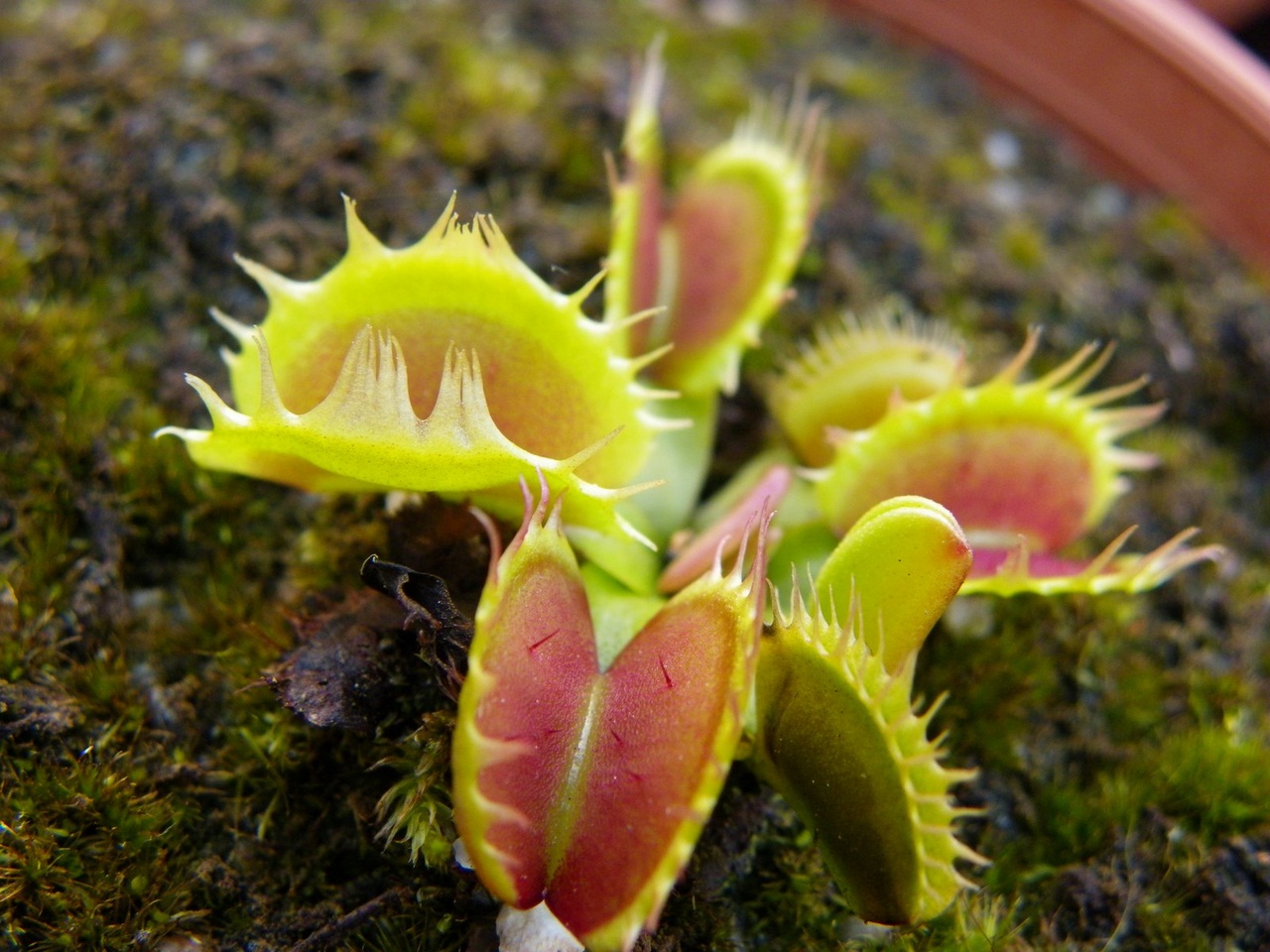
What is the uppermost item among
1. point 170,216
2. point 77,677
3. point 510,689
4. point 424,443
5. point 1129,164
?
point 1129,164

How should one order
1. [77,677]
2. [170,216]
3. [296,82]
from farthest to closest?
[296,82] → [170,216] → [77,677]

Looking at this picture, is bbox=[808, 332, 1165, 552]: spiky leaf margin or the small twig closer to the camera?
the small twig

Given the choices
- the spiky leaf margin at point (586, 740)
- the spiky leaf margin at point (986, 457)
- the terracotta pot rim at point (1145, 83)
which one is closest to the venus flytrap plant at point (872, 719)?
the spiky leaf margin at point (586, 740)

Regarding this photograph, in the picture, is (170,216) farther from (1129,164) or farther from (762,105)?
(1129,164)

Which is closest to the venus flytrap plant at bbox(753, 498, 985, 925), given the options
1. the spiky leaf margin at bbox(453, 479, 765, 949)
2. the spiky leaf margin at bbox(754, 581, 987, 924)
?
the spiky leaf margin at bbox(754, 581, 987, 924)

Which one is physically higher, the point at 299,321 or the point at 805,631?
the point at 805,631

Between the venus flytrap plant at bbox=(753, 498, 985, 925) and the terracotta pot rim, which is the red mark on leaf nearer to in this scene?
the venus flytrap plant at bbox=(753, 498, 985, 925)

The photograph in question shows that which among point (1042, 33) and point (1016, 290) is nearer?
point (1016, 290)

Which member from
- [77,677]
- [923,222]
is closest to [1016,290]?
[923,222]
